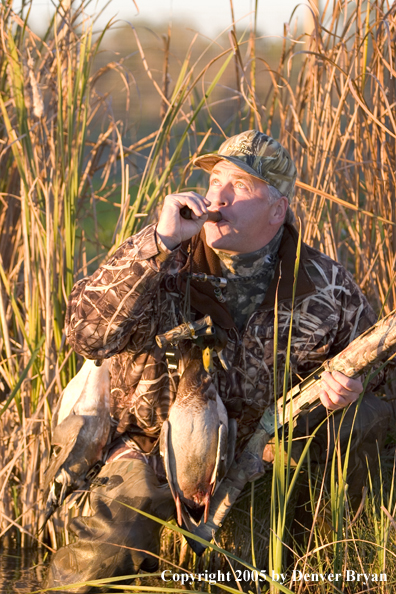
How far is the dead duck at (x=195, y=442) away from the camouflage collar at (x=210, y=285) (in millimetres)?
256

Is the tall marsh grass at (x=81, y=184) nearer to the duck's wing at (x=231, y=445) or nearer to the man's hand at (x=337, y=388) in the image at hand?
the duck's wing at (x=231, y=445)

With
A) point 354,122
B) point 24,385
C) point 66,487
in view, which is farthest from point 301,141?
point 66,487

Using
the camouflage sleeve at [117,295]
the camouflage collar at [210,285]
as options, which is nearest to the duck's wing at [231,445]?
the camouflage collar at [210,285]

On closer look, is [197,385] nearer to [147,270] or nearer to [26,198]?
[147,270]

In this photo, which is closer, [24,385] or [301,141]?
[24,385]

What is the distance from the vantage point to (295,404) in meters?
2.36

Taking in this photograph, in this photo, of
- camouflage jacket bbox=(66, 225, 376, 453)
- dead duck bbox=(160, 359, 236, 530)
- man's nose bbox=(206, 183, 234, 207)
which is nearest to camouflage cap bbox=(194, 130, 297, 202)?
man's nose bbox=(206, 183, 234, 207)

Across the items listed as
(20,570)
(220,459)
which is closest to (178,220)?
(220,459)

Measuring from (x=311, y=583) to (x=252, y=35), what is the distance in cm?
250

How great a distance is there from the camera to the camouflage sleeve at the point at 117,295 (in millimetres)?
2346

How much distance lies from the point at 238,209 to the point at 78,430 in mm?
995

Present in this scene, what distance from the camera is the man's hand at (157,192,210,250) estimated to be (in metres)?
2.28

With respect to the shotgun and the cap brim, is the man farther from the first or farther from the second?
the shotgun

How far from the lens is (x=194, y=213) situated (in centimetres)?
230
